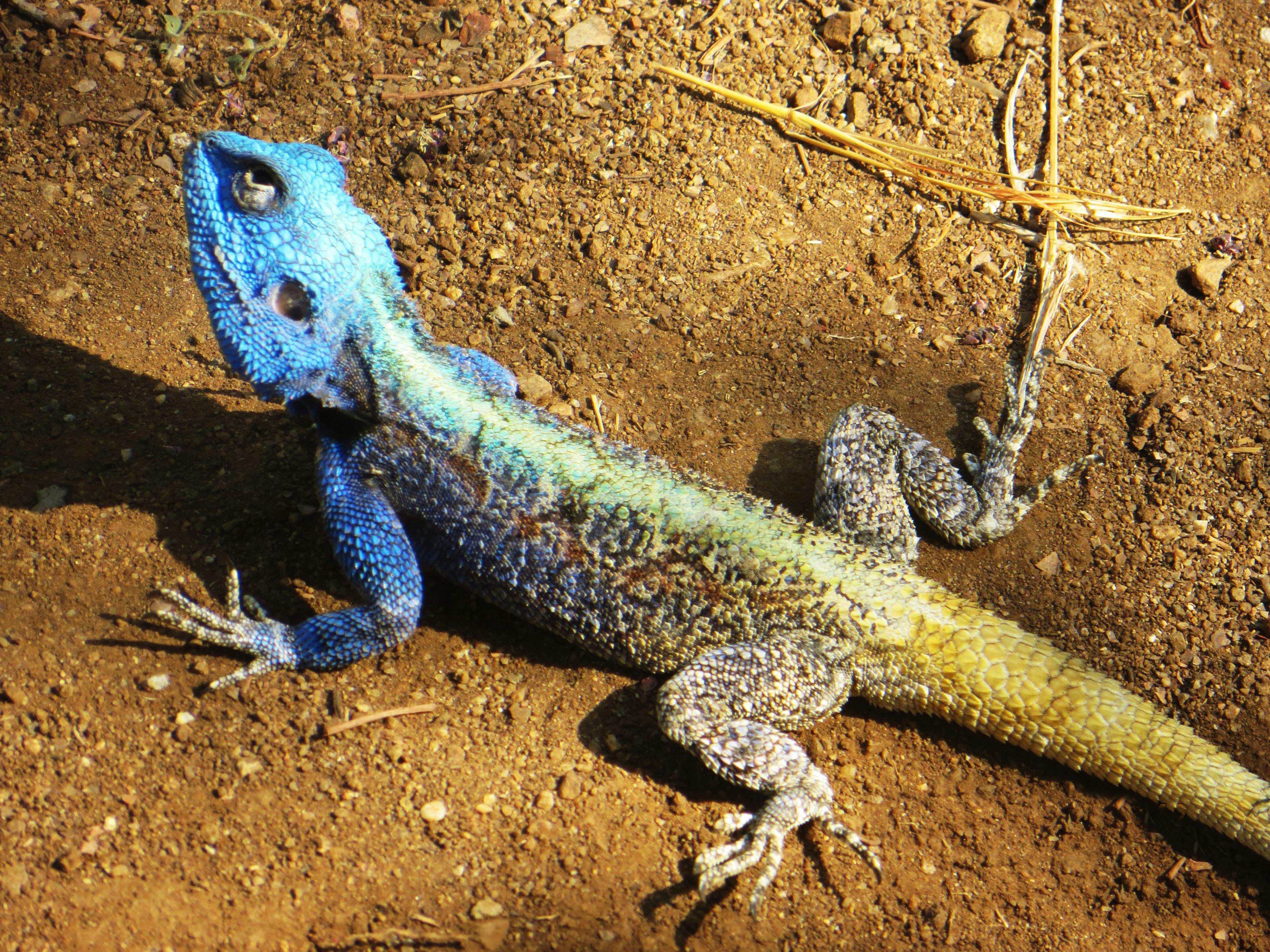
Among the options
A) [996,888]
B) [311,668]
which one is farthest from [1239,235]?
[311,668]

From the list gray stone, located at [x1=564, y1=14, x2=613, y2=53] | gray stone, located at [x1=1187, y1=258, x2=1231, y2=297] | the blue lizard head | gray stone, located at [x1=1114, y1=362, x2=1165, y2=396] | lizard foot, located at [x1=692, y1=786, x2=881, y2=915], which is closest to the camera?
lizard foot, located at [x1=692, y1=786, x2=881, y2=915]

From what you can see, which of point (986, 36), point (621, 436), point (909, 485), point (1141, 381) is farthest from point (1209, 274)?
point (621, 436)

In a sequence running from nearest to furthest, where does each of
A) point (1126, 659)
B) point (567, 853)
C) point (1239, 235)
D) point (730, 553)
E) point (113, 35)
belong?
point (567, 853) → point (730, 553) → point (1126, 659) → point (1239, 235) → point (113, 35)

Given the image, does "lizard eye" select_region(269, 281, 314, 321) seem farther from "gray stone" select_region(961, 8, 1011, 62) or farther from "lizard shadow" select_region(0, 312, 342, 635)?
"gray stone" select_region(961, 8, 1011, 62)

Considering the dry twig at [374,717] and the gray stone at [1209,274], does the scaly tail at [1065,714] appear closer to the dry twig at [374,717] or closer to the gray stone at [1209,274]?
the dry twig at [374,717]

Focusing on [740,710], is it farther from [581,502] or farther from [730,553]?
[581,502]

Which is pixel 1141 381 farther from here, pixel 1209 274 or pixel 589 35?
pixel 589 35

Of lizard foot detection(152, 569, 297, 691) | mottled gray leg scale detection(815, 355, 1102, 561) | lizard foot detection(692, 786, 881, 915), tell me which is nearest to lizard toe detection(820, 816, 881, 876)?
lizard foot detection(692, 786, 881, 915)

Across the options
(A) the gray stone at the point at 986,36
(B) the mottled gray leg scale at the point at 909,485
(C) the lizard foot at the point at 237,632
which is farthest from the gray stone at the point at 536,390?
(A) the gray stone at the point at 986,36
